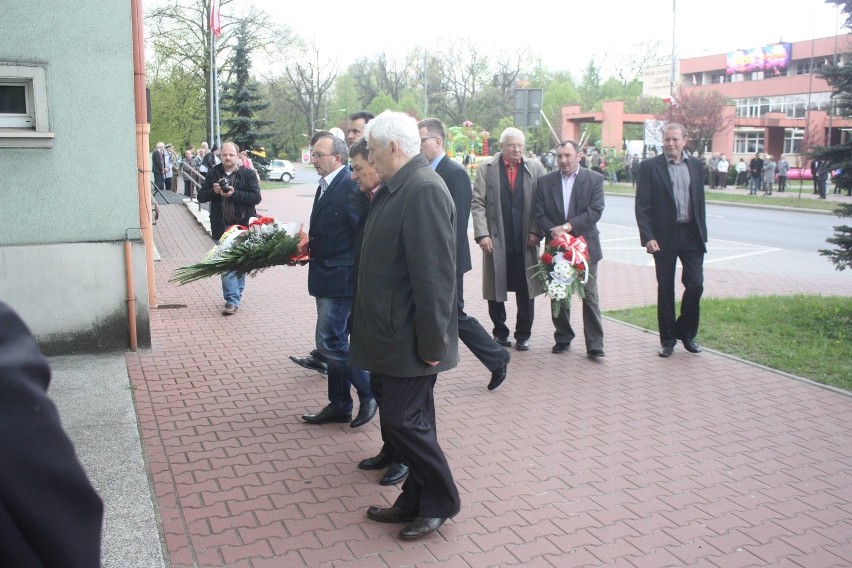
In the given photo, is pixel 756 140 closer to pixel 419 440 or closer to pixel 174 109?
pixel 174 109

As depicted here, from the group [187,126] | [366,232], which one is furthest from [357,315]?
[187,126]

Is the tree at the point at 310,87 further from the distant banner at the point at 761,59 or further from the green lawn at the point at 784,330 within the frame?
the green lawn at the point at 784,330

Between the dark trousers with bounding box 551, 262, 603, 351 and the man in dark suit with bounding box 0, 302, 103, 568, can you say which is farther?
the dark trousers with bounding box 551, 262, 603, 351

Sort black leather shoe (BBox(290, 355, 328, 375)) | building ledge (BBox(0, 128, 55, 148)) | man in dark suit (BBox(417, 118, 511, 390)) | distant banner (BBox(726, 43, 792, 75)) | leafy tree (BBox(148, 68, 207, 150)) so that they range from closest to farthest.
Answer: man in dark suit (BBox(417, 118, 511, 390)) → building ledge (BBox(0, 128, 55, 148)) → black leather shoe (BBox(290, 355, 328, 375)) → leafy tree (BBox(148, 68, 207, 150)) → distant banner (BBox(726, 43, 792, 75))

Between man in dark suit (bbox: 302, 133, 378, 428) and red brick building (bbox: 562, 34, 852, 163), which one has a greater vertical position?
red brick building (bbox: 562, 34, 852, 163)

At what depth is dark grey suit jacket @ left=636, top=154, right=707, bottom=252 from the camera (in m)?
7.84

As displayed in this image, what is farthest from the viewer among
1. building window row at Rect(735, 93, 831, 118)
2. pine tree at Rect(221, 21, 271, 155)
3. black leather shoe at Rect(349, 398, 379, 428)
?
building window row at Rect(735, 93, 831, 118)

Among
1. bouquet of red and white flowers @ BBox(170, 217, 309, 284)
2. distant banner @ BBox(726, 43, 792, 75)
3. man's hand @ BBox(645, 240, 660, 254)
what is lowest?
man's hand @ BBox(645, 240, 660, 254)

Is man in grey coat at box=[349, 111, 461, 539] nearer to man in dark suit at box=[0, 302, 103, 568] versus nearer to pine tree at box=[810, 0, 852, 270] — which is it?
man in dark suit at box=[0, 302, 103, 568]

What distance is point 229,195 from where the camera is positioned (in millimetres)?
9562

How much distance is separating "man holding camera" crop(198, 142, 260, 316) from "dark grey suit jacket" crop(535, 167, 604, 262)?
3.44 meters

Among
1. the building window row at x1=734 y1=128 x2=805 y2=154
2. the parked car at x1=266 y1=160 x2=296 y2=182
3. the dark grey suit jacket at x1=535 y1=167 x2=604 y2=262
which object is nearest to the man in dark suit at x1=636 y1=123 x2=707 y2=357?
the dark grey suit jacket at x1=535 y1=167 x2=604 y2=262

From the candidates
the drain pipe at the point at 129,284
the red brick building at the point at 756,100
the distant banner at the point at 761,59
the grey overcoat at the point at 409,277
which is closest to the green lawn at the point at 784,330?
the grey overcoat at the point at 409,277

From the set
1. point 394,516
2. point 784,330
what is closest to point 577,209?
point 784,330
